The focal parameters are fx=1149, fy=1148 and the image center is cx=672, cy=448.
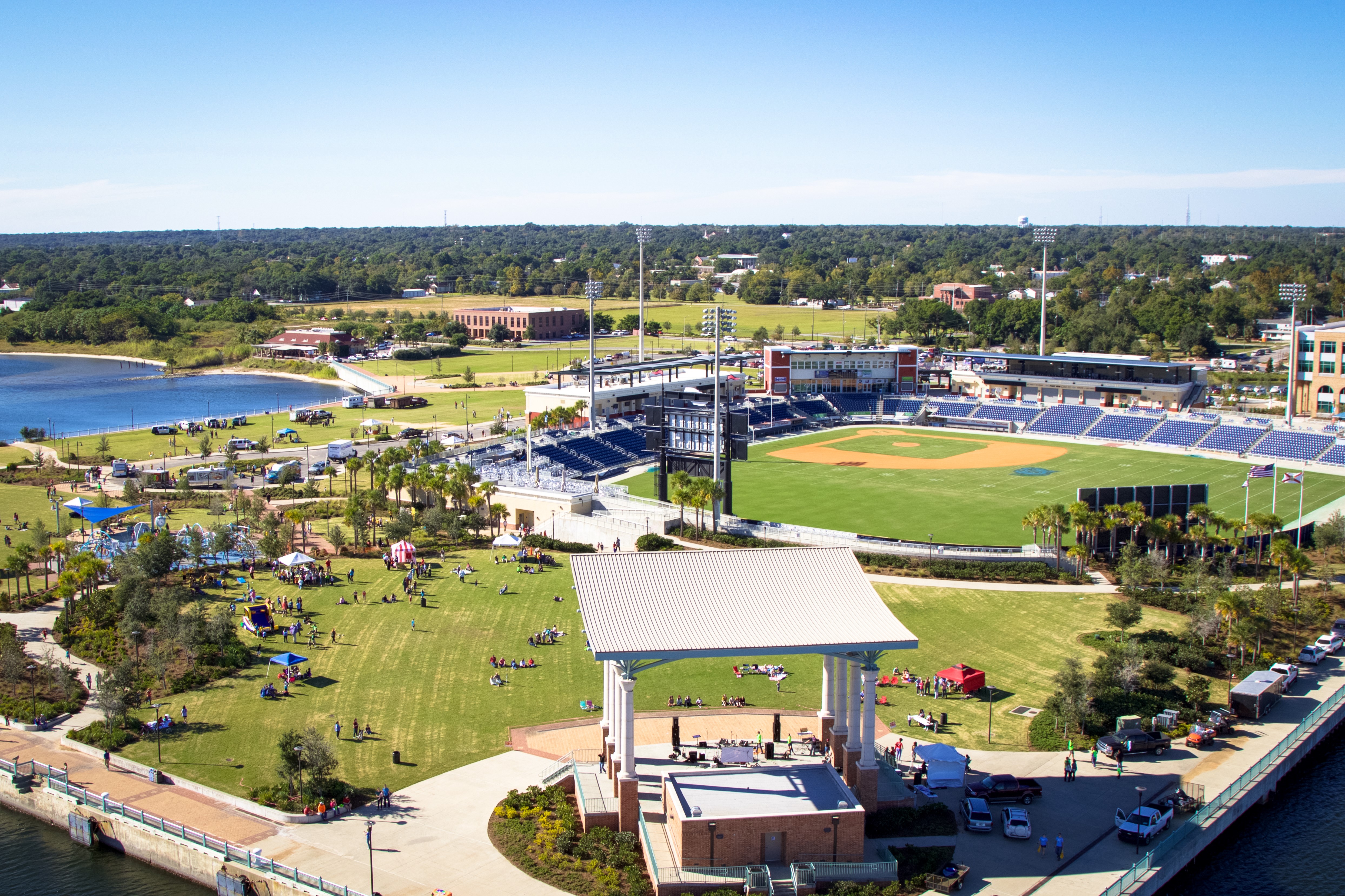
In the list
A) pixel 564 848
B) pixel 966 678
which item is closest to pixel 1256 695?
pixel 966 678

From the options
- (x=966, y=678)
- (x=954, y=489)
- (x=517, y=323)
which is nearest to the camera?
(x=966, y=678)

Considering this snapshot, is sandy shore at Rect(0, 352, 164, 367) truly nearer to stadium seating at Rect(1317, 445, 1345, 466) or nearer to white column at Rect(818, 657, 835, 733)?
stadium seating at Rect(1317, 445, 1345, 466)

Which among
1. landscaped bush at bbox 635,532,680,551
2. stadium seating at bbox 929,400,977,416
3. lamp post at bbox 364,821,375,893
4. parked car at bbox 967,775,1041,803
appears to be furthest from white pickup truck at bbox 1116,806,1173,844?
stadium seating at bbox 929,400,977,416

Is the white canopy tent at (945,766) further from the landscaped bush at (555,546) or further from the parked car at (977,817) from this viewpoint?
the landscaped bush at (555,546)

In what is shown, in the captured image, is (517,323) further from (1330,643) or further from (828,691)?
(828,691)

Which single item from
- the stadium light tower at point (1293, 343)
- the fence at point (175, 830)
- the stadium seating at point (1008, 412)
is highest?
the stadium light tower at point (1293, 343)

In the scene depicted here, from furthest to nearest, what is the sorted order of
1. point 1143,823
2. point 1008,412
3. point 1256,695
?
point 1008,412, point 1256,695, point 1143,823

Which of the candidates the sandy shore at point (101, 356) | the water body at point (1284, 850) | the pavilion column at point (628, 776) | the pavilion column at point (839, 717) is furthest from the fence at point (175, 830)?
the sandy shore at point (101, 356)
